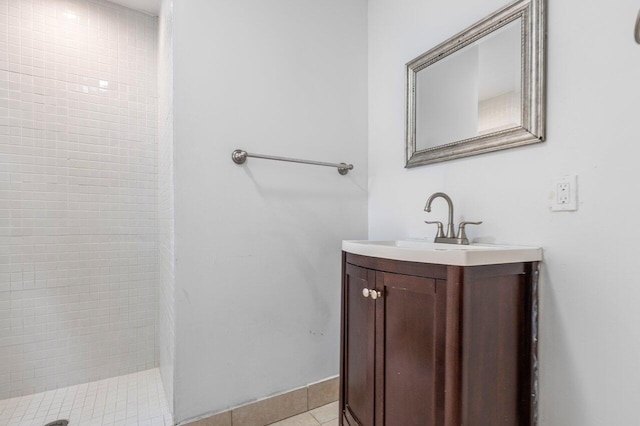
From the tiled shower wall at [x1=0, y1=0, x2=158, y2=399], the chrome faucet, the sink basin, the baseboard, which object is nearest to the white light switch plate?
the sink basin

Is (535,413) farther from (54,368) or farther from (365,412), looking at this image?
(54,368)

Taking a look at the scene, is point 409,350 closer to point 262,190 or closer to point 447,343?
point 447,343

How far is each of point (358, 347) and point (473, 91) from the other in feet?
3.61

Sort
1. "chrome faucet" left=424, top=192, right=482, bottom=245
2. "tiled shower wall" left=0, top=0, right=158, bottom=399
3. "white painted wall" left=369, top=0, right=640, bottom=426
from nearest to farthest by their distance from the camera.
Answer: "white painted wall" left=369, top=0, right=640, bottom=426 < "chrome faucet" left=424, top=192, right=482, bottom=245 < "tiled shower wall" left=0, top=0, right=158, bottom=399

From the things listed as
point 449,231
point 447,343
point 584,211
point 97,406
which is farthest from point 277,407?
point 584,211

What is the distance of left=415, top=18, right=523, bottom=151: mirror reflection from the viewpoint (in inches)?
44.1

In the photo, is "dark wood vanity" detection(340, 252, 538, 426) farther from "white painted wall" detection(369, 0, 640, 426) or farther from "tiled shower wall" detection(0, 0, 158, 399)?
"tiled shower wall" detection(0, 0, 158, 399)

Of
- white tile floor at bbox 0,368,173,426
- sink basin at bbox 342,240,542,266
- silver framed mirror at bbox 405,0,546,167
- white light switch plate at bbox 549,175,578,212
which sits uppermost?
silver framed mirror at bbox 405,0,546,167

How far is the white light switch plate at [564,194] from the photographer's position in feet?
3.14

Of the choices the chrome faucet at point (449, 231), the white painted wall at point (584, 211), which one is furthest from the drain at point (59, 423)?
the white painted wall at point (584, 211)

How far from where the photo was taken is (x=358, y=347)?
47.2 inches

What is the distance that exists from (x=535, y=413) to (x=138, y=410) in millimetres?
1630

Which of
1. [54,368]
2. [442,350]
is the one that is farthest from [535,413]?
[54,368]

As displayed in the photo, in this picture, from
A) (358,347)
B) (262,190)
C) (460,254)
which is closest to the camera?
(460,254)
